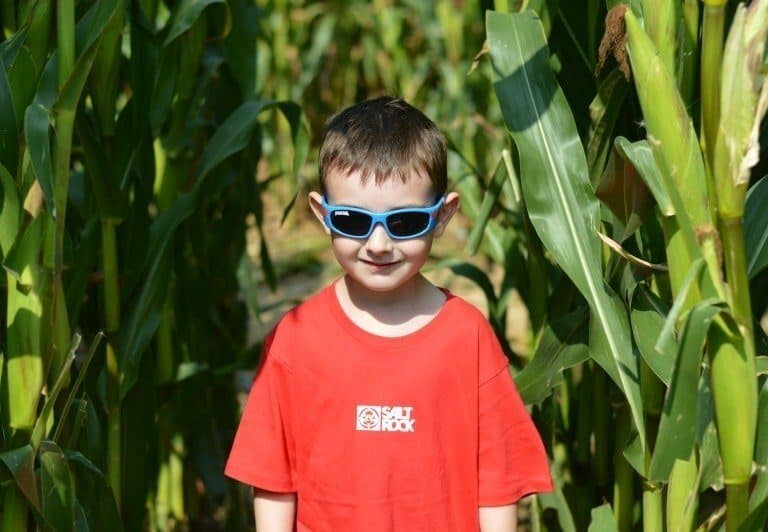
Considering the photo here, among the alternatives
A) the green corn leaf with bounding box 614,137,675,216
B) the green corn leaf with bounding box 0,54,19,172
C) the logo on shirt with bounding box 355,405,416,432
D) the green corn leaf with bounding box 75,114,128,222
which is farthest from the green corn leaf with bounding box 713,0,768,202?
the green corn leaf with bounding box 75,114,128,222

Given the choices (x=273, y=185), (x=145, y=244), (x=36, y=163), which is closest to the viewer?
(x=36, y=163)

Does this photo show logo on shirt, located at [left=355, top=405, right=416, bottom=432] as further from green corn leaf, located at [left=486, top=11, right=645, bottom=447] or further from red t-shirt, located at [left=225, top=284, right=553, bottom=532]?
green corn leaf, located at [left=486, top=11, right=645, bottom=447]

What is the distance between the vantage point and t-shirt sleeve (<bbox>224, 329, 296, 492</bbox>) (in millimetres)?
2180

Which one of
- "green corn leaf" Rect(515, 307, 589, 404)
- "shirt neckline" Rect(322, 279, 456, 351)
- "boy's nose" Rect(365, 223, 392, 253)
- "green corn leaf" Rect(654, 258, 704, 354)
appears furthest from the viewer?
"green corn leaf" Rect(515, 307, 589, 404)

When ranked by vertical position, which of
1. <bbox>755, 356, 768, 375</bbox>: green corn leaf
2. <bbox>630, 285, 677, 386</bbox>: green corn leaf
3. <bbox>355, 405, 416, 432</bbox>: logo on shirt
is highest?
<bbox>630, 285, 677, 386</bbox>: green corn leaf

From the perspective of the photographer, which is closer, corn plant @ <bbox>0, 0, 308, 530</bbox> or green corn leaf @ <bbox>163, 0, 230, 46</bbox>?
corn plant @ <bbox>0, 0, 308, 530</bbox>

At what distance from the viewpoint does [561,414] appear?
2996 mm

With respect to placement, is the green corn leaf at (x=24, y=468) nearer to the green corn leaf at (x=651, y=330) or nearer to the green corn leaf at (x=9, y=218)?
the green corn leaf at (x=9, y=218)

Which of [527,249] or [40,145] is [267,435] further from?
[527,249]

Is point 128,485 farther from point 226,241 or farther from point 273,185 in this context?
point 273,185

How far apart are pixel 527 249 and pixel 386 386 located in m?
0.71

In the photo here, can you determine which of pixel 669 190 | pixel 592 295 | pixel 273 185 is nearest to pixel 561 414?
pixel 592 295

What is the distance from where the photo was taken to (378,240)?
2.04 metres

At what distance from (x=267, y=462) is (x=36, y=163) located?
598 millimetres
